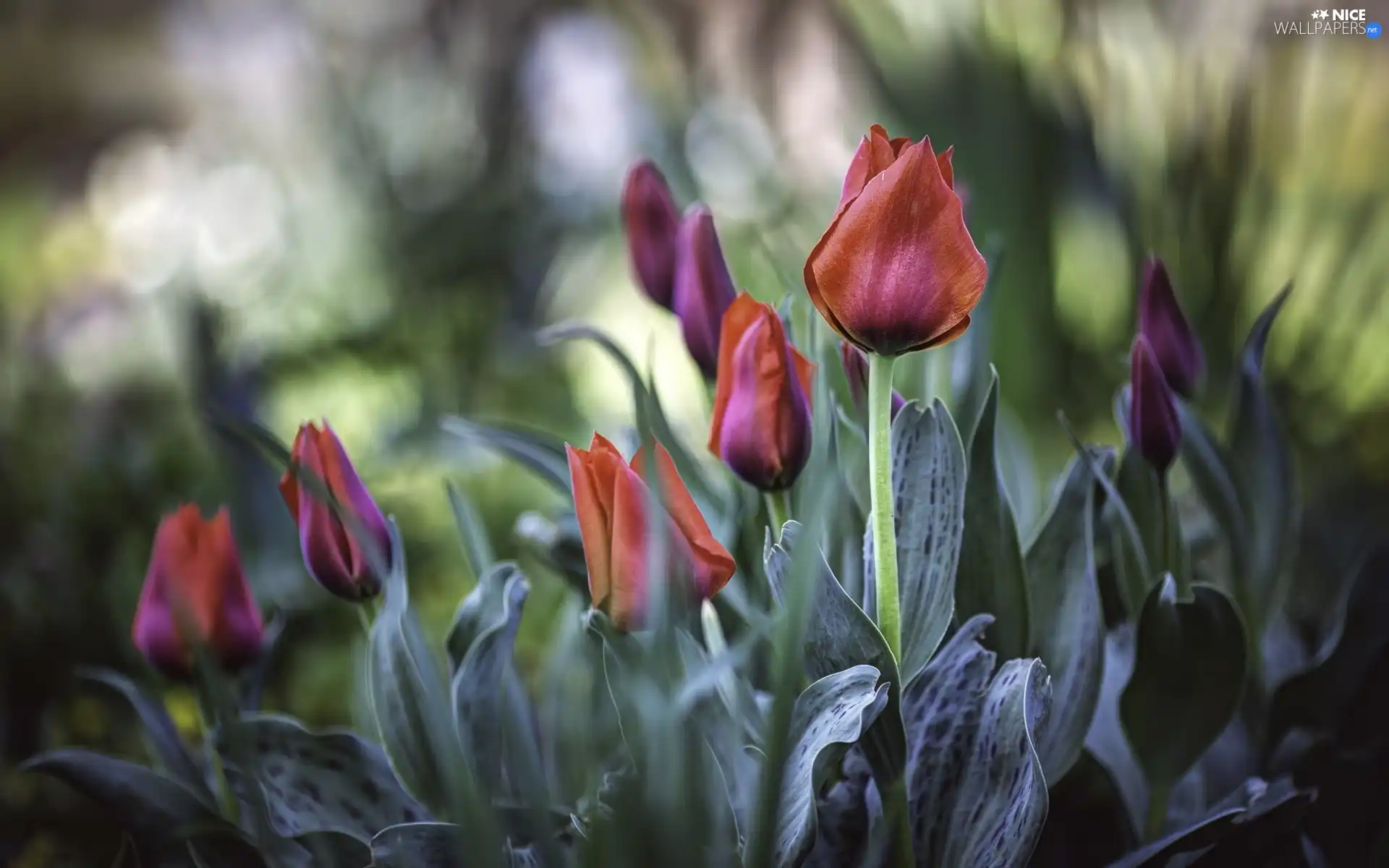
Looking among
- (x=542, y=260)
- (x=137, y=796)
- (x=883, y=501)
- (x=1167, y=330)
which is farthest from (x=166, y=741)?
(x=542, y=260)

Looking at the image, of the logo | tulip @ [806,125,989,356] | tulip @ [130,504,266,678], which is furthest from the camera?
the logo

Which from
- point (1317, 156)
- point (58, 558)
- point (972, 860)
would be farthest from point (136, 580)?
point (1317, 156)

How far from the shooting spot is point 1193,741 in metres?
0.34

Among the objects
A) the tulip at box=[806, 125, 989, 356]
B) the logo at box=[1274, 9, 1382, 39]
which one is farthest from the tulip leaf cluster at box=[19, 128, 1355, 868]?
the logo at box=[1274, 9, 1382, 39]

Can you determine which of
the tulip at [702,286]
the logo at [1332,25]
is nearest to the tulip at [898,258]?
the tulip at [702,286]

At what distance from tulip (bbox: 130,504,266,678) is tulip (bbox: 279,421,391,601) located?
0.04 metres

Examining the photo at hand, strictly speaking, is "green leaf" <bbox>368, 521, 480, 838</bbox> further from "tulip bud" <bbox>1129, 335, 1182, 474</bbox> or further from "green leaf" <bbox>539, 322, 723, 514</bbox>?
"tulip bud" <bbox>1129, 335, 1182, 474</bbox>

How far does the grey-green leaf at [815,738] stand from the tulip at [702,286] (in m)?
0.14

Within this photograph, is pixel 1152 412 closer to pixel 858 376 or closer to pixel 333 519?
pixel 858 376

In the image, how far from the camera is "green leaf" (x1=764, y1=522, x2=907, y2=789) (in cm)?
27

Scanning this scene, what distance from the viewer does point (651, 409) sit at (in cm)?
35

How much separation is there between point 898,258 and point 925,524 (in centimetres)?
9

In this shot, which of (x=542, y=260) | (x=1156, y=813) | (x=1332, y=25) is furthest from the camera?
(x=542, y=260)

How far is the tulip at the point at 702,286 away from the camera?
0.36 meters
